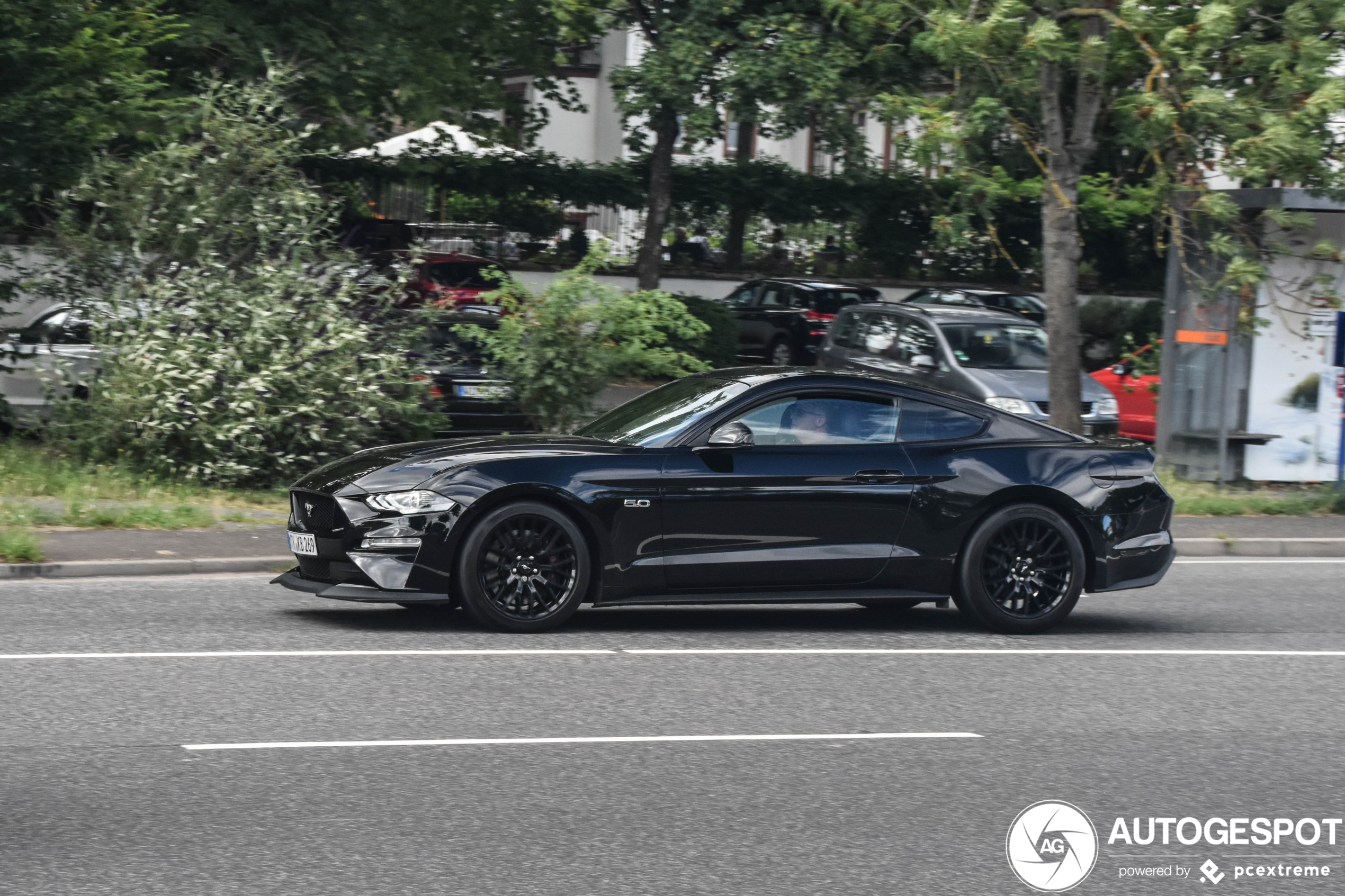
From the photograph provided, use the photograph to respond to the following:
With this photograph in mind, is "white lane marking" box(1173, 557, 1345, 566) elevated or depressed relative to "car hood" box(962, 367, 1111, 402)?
depressed

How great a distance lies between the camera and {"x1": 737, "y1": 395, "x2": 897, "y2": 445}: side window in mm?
9383

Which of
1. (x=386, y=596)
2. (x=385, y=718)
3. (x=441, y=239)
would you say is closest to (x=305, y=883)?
(x=385, y=718)

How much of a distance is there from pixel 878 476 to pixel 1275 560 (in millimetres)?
6280

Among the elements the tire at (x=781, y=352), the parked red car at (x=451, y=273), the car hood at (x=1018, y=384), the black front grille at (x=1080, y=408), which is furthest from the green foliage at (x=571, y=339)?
the tire at (x=781, y=352)

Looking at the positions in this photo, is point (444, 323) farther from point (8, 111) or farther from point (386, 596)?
point (386, 596)

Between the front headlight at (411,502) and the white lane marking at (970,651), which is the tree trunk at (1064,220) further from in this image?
the front headlight at (411,502)

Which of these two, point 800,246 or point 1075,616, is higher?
point 800,246

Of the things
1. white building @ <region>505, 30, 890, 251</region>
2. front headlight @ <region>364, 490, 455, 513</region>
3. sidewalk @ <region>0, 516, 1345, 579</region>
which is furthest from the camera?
white building @ <region>505, 30, 890, 251</region>

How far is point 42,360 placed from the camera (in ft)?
51.8

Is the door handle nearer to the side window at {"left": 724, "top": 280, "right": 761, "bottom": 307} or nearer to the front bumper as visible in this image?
the front bumper

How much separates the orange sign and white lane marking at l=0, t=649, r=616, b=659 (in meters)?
10.8

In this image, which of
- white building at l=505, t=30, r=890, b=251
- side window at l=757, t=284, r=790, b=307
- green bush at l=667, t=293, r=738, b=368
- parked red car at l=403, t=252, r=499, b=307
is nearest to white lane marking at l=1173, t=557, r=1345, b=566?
green bush at l=667, t=293, r=738, b=368

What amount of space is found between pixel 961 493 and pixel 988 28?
7706 mm

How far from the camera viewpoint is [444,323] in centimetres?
1666
